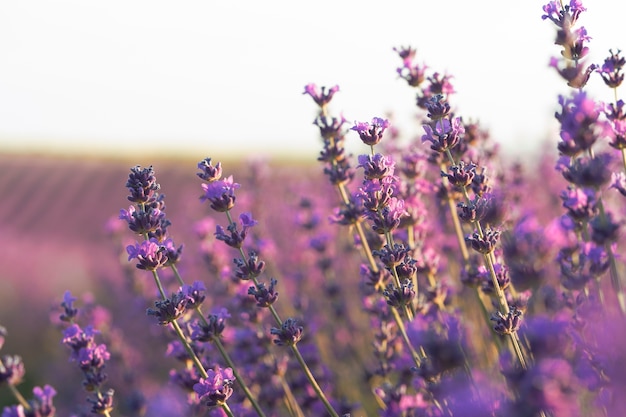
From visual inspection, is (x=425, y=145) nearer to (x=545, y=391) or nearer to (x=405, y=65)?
(x=405, y=65)

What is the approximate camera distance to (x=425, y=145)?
416 centimetres

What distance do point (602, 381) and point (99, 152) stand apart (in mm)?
22997

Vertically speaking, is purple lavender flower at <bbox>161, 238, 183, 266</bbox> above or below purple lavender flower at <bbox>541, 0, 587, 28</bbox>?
below

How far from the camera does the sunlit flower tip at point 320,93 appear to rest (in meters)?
3.32

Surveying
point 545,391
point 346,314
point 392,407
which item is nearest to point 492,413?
point 545,391

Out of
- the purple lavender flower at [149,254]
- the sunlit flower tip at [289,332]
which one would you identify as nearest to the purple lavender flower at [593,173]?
the sunlit flower tip at [289,332]

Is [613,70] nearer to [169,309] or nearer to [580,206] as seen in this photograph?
[580,206]

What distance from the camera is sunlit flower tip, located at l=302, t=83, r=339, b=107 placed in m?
3.32

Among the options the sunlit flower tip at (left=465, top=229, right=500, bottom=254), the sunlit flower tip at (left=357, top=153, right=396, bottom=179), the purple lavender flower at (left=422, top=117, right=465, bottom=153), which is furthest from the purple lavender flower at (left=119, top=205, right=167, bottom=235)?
the sunlit flower tip at (left=465, top=229, right=500, bottom=254)

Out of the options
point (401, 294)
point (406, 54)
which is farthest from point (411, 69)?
point (401, 294)

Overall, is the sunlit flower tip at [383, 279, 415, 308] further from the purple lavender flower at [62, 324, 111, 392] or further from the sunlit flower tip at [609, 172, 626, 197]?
the purple lavender flower at [62, 324, 111, 392]

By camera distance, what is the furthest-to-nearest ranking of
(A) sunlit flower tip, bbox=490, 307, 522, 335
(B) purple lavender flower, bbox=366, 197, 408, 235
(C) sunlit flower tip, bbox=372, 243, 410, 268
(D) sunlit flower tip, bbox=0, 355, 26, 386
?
1. (D) sunlit flower tip, bbox=0, 355, 26, 386
2. (B) purple lavender flower, bbox=366, 197, 408, 235
3. (C) sunlit flower tip, bbox=372, 243, 410, 268
4. (A) sunlit flower tip, bbox=490, 307, 522, 335

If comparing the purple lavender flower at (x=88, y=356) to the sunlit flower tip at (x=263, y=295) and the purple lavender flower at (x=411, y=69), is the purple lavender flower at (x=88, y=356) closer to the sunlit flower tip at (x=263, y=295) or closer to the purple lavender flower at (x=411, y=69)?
the sunlit flower tip at (x=263, y=295)

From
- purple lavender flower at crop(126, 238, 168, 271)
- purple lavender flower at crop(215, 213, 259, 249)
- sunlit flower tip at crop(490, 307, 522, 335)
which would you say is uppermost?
purple lavender flower at crop(126, 238, 168, 271)
